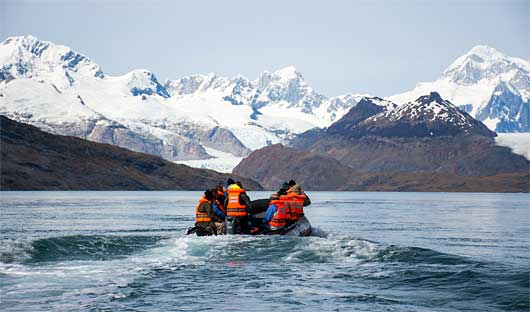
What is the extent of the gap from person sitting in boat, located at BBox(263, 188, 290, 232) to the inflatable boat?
0.28 m

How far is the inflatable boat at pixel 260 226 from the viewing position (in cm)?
4003

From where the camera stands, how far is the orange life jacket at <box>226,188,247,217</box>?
39.8m

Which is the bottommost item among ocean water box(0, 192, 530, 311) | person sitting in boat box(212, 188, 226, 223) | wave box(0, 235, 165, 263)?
ocean water box(0, 192, 530, 311)

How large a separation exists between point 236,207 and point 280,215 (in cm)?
253

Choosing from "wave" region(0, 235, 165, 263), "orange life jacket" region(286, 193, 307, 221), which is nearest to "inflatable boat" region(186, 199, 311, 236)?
"orange life jacket" region(286, 193, 307, 221)

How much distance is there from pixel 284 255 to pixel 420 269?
6.95 meters

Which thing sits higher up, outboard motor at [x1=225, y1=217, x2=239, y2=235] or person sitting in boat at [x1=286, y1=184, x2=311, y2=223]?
person sitting in boat at [x1=286, y1=184, x2=311, y2=223]

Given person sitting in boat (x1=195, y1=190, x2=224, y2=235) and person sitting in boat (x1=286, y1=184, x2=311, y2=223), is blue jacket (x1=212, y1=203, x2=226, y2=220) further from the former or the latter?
person sitting in boat (x1=286, y1=184, x2=311, y2=223)

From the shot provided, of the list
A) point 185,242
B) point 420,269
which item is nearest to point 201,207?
point 185,242

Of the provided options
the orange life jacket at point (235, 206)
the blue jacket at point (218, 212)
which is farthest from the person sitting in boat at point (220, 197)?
the orange life jacket at point (235, 206)

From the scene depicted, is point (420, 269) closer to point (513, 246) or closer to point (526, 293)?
point (526, 293)

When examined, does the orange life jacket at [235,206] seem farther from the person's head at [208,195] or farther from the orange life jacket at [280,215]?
the orange life jacket at [280,215]

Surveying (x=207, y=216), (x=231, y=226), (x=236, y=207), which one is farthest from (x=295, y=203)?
(x=207, y=216)

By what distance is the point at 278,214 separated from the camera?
40344mm
